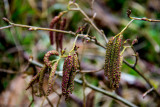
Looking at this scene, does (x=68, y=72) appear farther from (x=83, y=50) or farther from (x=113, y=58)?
(x=83, y=50)

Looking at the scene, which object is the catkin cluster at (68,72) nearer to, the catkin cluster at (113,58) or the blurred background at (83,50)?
the catkin cluster at (113,58)

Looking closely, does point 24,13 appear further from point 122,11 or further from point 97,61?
point 122,11

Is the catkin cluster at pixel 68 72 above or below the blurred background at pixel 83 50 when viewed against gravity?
above

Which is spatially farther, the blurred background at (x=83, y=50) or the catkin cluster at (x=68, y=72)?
the blurred background at (x=83, y=50)

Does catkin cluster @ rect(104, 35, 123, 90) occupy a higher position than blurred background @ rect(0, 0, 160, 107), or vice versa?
catkin cluster @ rect(104, 35, 123, 90)

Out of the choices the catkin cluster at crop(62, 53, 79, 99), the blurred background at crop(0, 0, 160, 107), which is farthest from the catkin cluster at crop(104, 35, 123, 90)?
the blurred background at crop(0, 0, 160, 107)

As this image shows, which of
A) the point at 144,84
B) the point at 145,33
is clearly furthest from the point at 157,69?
the point at 145,33

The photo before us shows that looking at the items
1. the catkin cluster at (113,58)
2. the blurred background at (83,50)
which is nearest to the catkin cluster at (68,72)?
the catkin cluster at (113,58)

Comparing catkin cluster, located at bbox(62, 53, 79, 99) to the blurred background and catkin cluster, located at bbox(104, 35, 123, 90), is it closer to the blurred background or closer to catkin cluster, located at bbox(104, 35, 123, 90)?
catkin cluster, located at bbox(104, 35, 123, 90)

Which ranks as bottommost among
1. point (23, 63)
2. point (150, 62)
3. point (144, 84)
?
point (150, 62)
